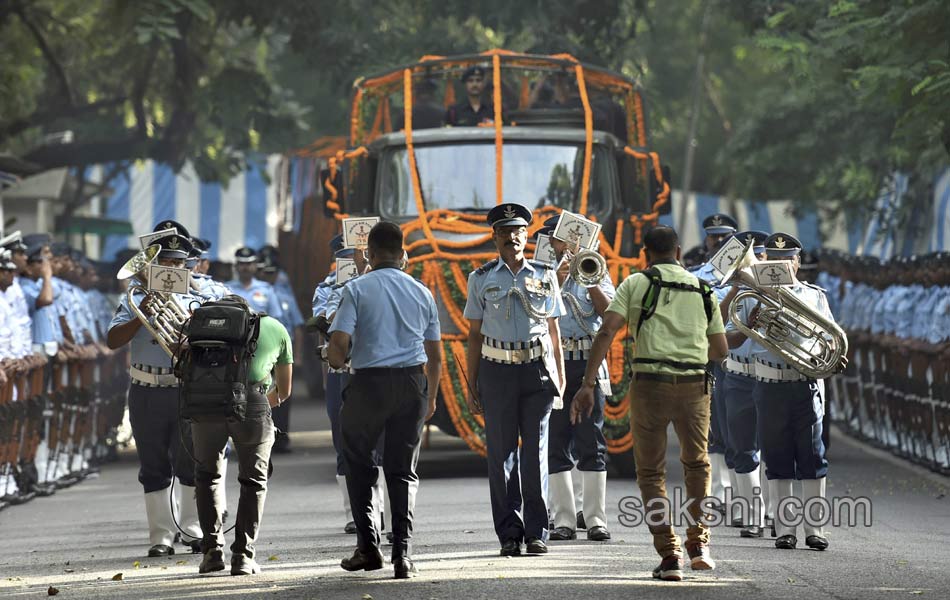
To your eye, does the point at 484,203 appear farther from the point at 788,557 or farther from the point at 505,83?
the point at 788,557

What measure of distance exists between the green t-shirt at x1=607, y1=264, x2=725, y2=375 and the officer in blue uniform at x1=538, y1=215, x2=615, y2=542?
1.61 m

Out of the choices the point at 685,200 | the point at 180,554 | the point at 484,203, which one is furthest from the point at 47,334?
the point at 685,200

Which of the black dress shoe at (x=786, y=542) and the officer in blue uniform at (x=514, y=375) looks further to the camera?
the black dress shoe at (x=786, y=542)

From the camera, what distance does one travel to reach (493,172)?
1694cm

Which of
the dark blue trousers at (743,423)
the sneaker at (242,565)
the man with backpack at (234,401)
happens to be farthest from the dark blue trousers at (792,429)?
the sneaker at (242,565)

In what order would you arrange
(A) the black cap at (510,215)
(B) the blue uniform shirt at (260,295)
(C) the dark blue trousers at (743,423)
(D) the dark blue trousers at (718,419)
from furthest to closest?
(B) the blue uniform shirt at (260,295) < (D) the dark blue trousers at (718,419) < (C) the dark blue trousers at (743,423) < (A) the black cap at (510,215)

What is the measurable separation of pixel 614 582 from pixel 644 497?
22.2 inches

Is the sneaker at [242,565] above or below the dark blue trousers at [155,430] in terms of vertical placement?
below

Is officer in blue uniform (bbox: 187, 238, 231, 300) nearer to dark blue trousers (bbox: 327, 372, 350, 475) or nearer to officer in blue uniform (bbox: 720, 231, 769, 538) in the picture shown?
dark blue trousers (bbox: 327, 372, 350, 475)

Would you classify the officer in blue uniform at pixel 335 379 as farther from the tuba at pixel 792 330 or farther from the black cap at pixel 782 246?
the black cap at pixel 782 246

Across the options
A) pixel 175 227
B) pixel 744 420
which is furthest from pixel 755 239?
pixel 175 227

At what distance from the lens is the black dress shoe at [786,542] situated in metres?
11.5

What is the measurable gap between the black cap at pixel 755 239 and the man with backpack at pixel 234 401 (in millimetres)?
3166

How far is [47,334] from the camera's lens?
1625 cm
